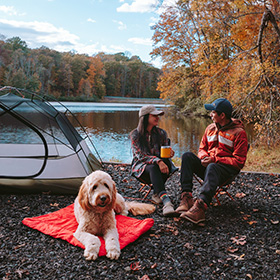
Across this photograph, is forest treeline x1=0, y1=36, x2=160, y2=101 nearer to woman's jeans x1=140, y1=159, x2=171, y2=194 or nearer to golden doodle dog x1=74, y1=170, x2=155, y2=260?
woman's jeans x1=140, y1=159, x2=171, y2=194

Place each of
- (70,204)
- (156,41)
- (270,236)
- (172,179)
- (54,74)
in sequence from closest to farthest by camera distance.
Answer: (270,236)
(70,204)
(172,179)
(156,41)
(54,74)

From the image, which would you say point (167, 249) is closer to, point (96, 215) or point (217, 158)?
point (96, 215)

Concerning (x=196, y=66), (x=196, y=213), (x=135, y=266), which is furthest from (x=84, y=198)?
(x=196, y=66)

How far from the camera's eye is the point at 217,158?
3.82 m

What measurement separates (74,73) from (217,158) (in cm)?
4141

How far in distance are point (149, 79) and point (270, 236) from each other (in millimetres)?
41955

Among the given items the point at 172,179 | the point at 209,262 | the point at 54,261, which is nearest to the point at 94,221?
the point at 54,261

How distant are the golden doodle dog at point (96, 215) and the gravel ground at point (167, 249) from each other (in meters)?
0.11

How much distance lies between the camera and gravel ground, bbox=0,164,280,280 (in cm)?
251

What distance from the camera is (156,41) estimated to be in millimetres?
17156

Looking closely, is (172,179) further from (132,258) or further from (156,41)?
(156,41)

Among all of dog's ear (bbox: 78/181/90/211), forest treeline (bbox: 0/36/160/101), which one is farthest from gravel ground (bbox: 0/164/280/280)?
forest treeline (bbox: 0/36/160/101)

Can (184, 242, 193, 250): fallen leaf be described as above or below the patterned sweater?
below

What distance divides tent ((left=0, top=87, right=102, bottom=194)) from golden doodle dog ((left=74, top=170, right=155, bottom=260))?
1445mm
